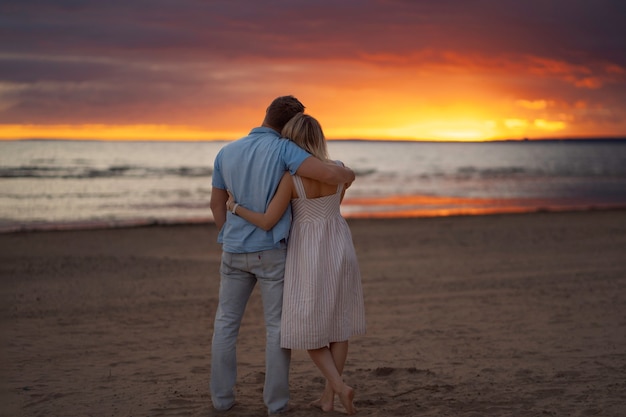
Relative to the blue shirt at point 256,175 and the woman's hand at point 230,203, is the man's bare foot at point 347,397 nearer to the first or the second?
the blue shirt at point 256,175

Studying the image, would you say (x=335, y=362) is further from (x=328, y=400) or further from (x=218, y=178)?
(x=218, y=178)

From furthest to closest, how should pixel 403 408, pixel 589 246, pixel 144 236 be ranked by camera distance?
1. pixel 144 236
2. pixel 589 246
3. pixel 403 408

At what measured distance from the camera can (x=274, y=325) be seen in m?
4.47

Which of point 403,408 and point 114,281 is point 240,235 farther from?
point 114,281

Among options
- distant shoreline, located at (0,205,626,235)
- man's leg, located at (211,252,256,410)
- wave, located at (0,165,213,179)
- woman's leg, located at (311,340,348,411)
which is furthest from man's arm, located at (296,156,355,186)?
wave, located at (0,165,213,179)

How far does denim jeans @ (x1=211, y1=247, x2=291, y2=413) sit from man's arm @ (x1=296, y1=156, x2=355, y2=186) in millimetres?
506

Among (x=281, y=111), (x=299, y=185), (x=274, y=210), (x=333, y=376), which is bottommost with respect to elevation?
(x=333, y=376)

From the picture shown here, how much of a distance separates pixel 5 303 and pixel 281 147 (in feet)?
18.2

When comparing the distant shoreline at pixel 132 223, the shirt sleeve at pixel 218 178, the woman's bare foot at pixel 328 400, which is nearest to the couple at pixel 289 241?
the shirt sleeve at pixel 218 178

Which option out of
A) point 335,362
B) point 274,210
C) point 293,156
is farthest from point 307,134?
point 335,362

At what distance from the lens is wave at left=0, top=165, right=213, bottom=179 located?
35716 millimetres

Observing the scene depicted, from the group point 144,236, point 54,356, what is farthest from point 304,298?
point 144,236

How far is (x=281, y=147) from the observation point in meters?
4.27

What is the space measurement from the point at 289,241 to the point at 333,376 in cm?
87
